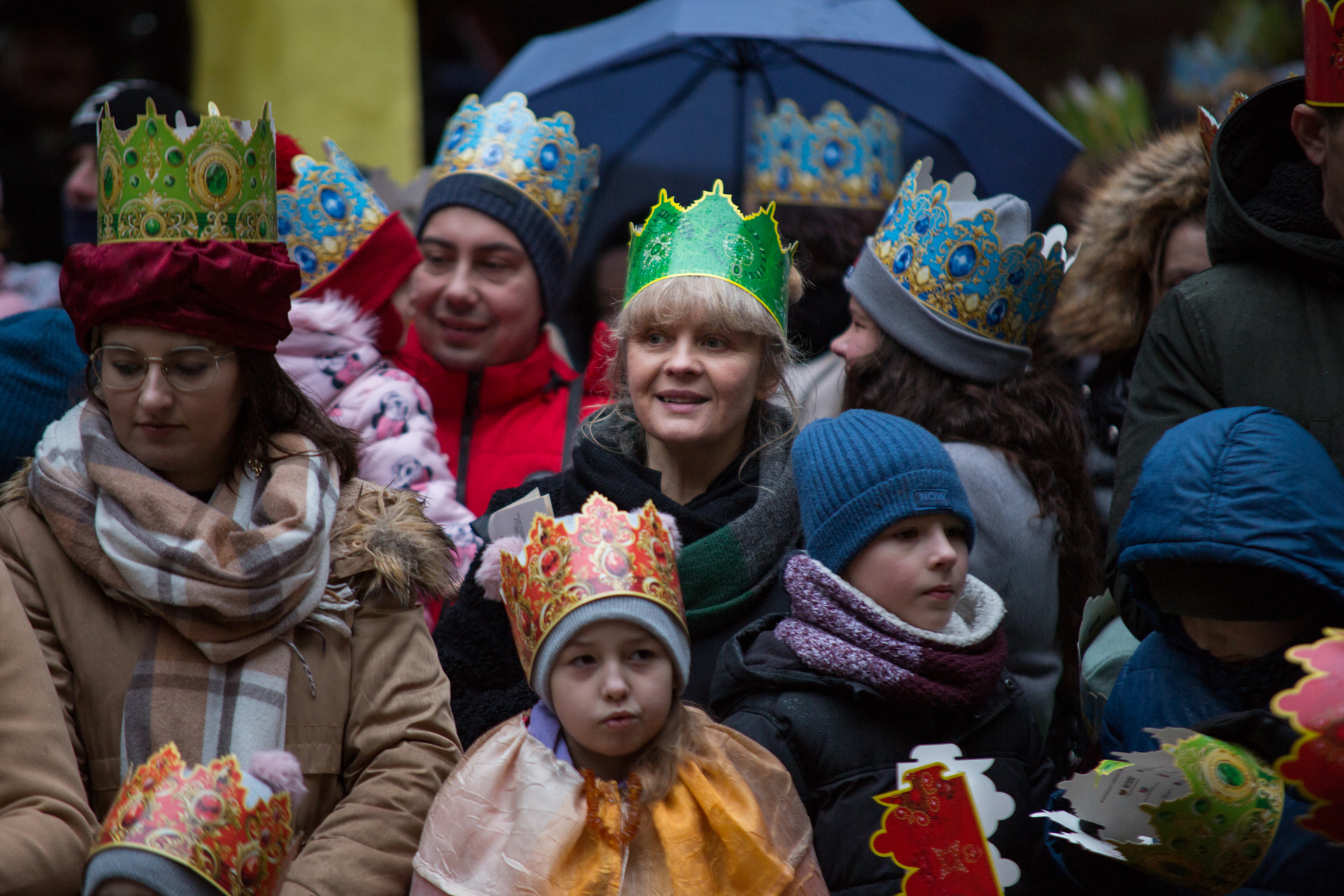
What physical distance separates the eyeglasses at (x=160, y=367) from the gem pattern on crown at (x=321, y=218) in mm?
1703

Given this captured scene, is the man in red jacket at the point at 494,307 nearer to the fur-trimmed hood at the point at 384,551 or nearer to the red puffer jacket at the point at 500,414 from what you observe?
the red puffer jacket at the point at 500,414

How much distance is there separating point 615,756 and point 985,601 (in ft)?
3.04

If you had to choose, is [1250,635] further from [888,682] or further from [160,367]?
[160,367]

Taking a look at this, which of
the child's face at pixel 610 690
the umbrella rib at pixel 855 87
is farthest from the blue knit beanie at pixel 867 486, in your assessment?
the umbrella rib at pixel 855 87

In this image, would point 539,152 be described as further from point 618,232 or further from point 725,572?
point 725,572

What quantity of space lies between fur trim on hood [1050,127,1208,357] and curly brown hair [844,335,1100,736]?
1.93 feet

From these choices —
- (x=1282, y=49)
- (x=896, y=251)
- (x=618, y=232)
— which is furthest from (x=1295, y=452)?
(x=1282, y=49)

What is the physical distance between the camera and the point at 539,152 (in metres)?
4.57

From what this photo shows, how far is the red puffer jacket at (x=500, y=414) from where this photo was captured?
4242 millimetres

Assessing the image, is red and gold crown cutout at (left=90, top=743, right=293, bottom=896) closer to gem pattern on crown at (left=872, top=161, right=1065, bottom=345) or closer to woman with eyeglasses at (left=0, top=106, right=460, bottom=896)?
woman with eyeglasses at (left=0, top=106, right=460, bottom=896)

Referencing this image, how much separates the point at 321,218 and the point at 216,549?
80.2 inches

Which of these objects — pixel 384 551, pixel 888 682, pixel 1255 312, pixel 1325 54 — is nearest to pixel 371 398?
pixel 384 551

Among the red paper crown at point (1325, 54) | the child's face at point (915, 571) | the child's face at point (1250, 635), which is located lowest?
the child's face at point (915, 571)

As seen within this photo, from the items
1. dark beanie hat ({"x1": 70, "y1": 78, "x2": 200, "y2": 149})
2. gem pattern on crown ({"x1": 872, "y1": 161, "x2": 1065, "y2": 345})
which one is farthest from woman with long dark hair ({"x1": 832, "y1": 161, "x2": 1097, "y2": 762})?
dark beanie hat ({"x1": 70, "y1": 78, "x2": 200, "y2": 149})
